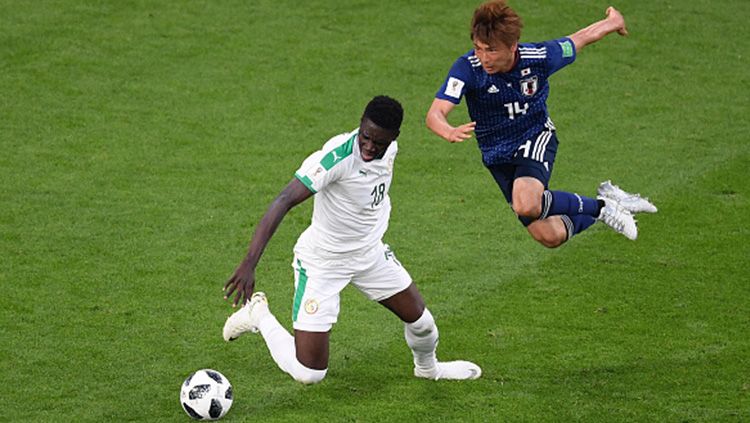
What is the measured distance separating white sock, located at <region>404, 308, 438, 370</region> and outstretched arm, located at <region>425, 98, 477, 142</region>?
1362 millimetres

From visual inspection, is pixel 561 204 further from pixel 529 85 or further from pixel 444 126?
pixel 444 126

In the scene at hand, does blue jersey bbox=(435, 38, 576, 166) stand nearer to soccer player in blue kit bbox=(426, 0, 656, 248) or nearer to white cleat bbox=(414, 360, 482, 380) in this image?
soccer player in blue kit bbox=(426, 0, 656, 248)

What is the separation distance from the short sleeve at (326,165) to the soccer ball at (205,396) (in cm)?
150

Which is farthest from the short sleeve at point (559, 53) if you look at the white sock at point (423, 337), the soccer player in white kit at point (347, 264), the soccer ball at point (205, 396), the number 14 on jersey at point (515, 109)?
the soccer ball at point (205, 396)

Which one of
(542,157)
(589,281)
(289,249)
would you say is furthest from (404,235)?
(542,157)

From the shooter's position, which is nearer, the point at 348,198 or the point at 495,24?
the point at 348,198

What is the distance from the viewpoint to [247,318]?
31.4 ft

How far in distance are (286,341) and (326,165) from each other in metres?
1.59

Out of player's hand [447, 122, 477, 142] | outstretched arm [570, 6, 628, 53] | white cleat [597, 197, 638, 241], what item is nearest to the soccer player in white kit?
player's hand [447, 122, 477, 142]

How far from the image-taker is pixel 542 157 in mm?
9938

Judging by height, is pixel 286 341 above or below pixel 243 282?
below

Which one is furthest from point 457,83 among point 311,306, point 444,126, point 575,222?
point 311,306

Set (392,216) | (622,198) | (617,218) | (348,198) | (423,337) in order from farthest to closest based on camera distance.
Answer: (392,216) < (622,198) < (617,218) < (423,337) < (348,198)

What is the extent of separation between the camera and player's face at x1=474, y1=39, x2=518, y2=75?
9.38 meters
